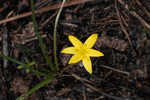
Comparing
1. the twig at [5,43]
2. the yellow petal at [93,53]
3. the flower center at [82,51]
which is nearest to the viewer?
the yellow petal at [93,53]

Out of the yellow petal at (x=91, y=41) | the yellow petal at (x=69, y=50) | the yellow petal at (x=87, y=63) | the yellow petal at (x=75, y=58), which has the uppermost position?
the yellow petal at (x=91, y=41)

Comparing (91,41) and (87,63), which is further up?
(91,41)

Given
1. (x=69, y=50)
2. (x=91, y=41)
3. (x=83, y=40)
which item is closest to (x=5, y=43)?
(x=69, y=50)

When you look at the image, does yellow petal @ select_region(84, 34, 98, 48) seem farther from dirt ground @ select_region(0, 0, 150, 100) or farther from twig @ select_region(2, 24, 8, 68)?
twig @ select_region(2, 24, 8, 68)

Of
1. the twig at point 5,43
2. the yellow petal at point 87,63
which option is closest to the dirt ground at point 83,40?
the twig at point 5,43

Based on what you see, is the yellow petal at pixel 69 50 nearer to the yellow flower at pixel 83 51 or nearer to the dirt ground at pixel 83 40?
the yellow flower at pixel 83 51

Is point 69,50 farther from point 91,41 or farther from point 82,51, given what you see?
point 91,41

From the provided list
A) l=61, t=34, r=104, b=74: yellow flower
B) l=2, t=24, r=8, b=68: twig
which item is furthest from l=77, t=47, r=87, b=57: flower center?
l=2, t=24, r=8, b=68: twig
